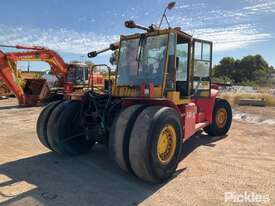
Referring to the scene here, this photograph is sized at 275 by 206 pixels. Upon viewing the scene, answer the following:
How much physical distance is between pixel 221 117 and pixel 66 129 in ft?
14.2

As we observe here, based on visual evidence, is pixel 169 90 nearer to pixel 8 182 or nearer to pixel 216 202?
pixel 216 202

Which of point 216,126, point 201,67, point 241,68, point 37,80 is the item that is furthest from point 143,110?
point 241,68

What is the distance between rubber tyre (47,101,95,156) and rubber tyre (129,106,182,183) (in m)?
1.82

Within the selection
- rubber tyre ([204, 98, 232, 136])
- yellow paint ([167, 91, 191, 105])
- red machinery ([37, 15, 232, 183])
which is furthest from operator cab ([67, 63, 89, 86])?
yellow paint ([167, 91, 191, 105])

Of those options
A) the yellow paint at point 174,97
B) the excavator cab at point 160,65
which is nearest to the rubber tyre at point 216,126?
the excavator cab at point 160,65

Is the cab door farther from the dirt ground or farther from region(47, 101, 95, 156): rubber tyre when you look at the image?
region(47, 101, 95, 156): rubber tyre

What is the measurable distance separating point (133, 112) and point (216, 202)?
1702 mm

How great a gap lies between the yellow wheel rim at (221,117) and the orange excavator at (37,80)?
25.4ft

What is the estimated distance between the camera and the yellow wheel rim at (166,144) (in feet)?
14.9

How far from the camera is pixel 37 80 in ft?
56.0

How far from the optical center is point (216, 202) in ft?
12.8

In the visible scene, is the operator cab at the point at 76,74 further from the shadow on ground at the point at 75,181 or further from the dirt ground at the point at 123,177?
the shadow on ground at the point at 75,181

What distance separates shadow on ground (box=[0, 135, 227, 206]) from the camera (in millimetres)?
3930

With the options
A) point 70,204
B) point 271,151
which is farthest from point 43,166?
point 271,151
